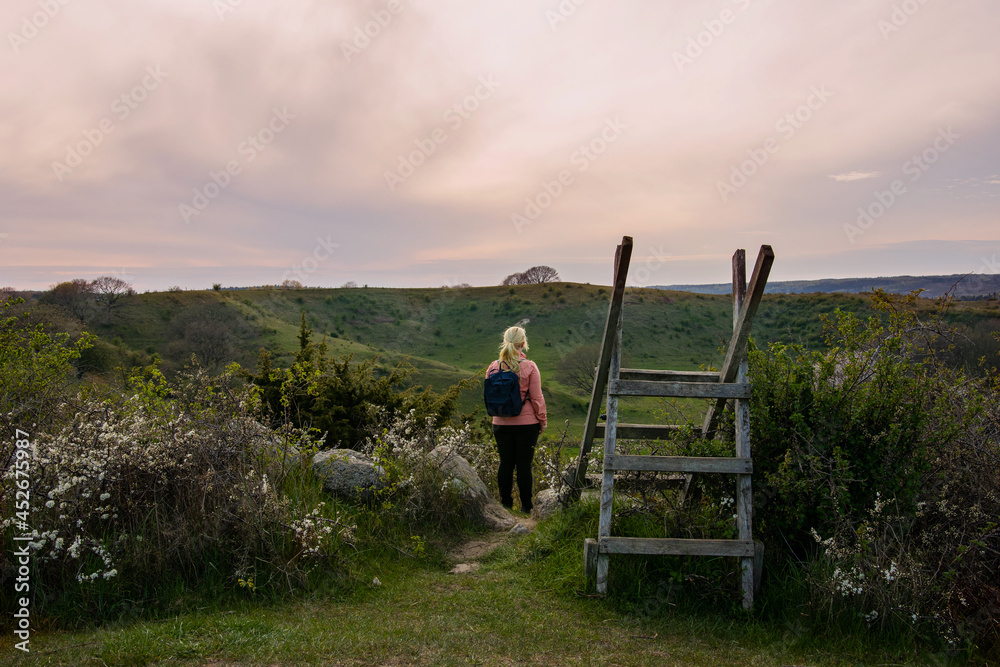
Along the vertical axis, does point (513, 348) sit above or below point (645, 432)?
above

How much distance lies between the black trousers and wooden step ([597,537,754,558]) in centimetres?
256

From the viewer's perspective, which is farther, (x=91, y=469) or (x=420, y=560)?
(x=420, y=560)

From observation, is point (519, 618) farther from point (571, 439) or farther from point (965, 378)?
point (571, 439)

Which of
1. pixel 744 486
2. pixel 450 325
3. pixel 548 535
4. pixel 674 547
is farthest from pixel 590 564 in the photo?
pixel 450 325

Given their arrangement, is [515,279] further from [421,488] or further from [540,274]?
[421,488]

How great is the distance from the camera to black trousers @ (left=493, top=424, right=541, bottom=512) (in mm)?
7348

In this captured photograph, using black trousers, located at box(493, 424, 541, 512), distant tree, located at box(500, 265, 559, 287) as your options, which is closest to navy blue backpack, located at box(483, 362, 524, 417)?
black trousers, located at box(493, 424, 541, 512)

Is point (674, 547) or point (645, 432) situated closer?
point (674, 547)

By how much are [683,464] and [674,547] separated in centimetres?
66

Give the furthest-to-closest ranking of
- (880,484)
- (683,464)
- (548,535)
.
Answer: (548,535), (683,464), (880,484)

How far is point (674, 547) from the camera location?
4723 millimetres

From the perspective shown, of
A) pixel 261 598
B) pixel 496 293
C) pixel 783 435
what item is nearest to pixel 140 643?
pixel 261 598

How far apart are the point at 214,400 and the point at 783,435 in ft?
17.7

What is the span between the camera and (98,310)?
43.2 m
